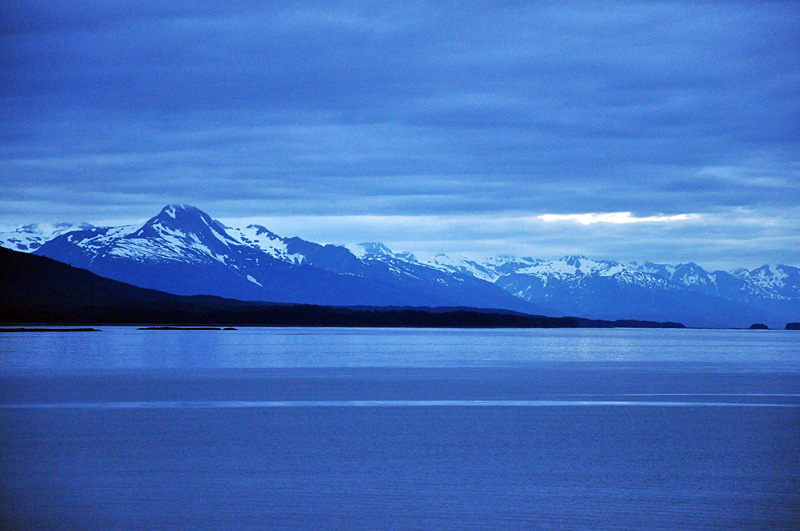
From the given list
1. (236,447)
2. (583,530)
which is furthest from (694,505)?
(236,447)

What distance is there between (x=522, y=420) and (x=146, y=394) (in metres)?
22.0

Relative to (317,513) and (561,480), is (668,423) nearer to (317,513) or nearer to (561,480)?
(561,480)

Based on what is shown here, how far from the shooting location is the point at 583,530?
21031 millimetres

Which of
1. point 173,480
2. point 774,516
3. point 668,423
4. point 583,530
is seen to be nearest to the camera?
point 583,530

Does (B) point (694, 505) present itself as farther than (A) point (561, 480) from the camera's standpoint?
No

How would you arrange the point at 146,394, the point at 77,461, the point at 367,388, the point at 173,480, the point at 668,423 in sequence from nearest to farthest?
the point at 173,480, the point at 77,461, the point at 668,423, the point at 146,394, the point at 367,388

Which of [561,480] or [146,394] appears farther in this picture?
[146,394]

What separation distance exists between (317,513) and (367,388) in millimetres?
35738

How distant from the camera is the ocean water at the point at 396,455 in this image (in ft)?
74.3

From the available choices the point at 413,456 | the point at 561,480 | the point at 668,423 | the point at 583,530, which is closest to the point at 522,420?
the point at 668,423

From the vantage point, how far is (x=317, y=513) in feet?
74.4

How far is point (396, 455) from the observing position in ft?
103

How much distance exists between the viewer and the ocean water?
74.3ft

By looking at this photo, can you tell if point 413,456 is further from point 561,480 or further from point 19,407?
point 19,407
